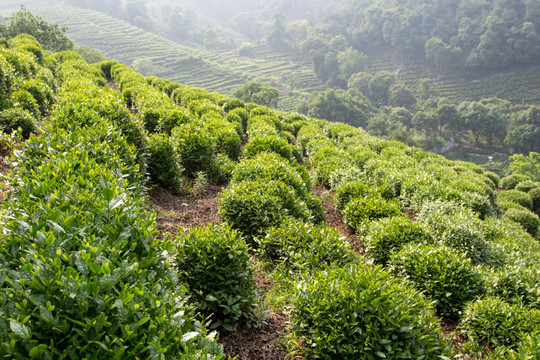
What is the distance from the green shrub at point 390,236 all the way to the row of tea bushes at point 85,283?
3.82 m

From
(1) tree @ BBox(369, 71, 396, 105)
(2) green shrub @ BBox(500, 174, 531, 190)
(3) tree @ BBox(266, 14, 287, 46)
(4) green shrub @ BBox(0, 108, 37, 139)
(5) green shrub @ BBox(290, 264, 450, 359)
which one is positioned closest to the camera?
(5) green shrub @ BBox(290, 264, 450, 359)

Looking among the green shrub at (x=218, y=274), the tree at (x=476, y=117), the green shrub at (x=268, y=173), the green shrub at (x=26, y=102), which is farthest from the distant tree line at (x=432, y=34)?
the green shrub at (x=218, y=274)

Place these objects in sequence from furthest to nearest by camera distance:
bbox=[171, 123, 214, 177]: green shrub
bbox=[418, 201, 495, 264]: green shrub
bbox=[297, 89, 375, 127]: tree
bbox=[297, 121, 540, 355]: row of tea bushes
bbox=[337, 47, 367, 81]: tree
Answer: bbox=[337, 47, 367, 81]: tree, bbox=[297, 89, 375, 127]: tree, bbox=[171, 123, 214, 177]: green shrub, bbox=[418, 201, 495, 264]: green shrub, bbox=[297, 121, 540, 355]: row of tea bushes

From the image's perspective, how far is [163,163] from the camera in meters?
6.38

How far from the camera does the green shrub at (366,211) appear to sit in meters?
6.41

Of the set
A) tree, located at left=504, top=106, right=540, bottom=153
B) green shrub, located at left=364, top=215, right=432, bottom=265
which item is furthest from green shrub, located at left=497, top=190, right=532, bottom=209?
tree, located at left=504, top=106, right=540, bottom=153

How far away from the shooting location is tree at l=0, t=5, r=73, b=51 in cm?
2783

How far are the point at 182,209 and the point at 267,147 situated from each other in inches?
116

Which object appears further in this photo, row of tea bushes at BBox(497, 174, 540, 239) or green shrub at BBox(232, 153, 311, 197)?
row of tea bushes at BBox(497, 174, 540, 239)

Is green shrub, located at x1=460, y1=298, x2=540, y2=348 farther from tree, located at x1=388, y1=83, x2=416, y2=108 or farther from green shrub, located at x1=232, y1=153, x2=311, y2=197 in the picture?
tree, located at x1=388, y1=83, x2=416, y2=108

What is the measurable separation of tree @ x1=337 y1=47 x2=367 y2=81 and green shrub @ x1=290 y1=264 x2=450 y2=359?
94.6m

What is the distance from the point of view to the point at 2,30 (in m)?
27.3

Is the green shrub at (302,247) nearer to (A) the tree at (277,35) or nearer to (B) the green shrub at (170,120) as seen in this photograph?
(B) the green shrub at (170,120)

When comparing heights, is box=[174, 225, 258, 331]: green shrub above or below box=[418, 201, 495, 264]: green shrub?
above
